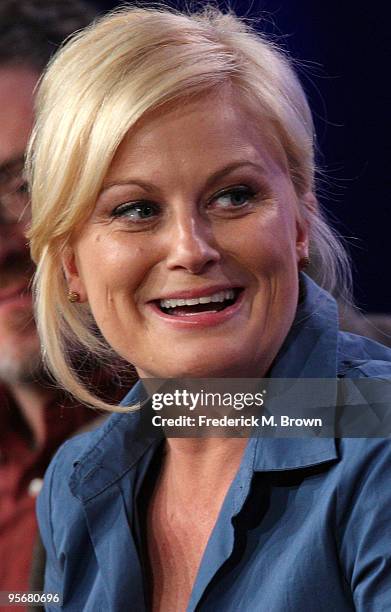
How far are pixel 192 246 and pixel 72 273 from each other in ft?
0.69

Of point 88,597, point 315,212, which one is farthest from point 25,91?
point 88,597

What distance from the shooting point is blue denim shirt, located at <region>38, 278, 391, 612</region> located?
3.05 feet

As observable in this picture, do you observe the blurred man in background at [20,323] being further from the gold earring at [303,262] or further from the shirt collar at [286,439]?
the gold earring at [303,262]

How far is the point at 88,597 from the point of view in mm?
1171

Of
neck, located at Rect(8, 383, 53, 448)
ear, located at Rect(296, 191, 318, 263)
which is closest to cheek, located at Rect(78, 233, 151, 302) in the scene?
ear, located at Rect(296, 191, 318, 263)

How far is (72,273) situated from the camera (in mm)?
1159

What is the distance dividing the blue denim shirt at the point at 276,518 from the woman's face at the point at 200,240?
0.08m

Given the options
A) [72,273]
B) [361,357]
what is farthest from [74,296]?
[361,357]

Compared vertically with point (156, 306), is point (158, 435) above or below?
below

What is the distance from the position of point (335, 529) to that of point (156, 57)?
0.54 meters

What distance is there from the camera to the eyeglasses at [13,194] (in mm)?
1333

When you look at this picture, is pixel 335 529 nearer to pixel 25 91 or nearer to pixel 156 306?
pixel 156 306

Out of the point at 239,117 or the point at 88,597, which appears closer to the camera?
the point at 239,117

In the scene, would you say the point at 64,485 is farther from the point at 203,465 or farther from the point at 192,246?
the point at 192,246
